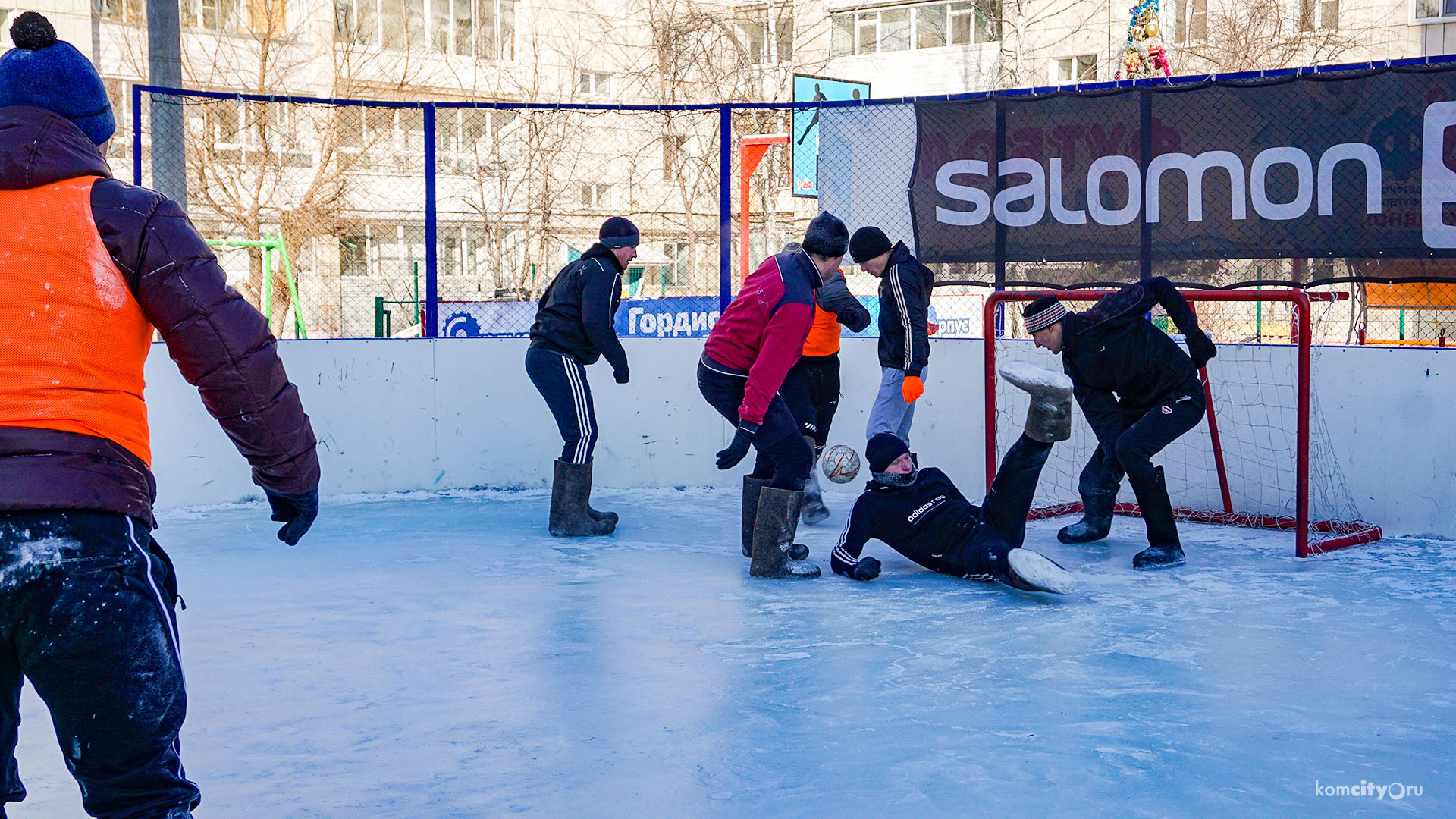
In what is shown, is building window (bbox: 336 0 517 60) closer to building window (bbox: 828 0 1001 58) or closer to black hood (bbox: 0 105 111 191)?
building window (bbox: 828 0 1001 58)

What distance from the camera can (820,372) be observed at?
6.52 m

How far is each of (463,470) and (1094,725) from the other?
5264 mm

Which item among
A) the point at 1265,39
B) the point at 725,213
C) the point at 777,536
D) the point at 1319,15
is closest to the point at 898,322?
the point at 777,536

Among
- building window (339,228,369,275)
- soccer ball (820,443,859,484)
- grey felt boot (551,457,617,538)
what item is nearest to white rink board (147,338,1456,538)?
grey felt boot (551,457,617,538)

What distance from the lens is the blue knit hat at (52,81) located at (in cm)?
202

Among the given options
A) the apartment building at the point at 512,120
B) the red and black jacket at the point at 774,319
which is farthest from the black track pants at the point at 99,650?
the apartment building at the point at 512,120

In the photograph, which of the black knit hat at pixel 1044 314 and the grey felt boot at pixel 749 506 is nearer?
the black knit hat at pixel 1044 314

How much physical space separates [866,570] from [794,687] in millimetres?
1520

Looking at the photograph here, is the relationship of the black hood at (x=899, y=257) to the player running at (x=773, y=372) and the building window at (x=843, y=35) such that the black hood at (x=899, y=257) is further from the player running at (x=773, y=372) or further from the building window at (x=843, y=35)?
the building window at (x=843, y=35)

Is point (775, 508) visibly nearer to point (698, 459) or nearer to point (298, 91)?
point (698, 459)

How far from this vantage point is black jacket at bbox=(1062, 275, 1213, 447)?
5.45 metres

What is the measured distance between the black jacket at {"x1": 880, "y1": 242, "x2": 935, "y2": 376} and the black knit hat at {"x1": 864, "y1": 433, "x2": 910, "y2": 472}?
1514 mm

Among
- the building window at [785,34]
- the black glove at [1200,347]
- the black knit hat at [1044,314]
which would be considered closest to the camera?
the black glove at [1200,347]

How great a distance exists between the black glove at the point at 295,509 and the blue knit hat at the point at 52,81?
69 centimetres
